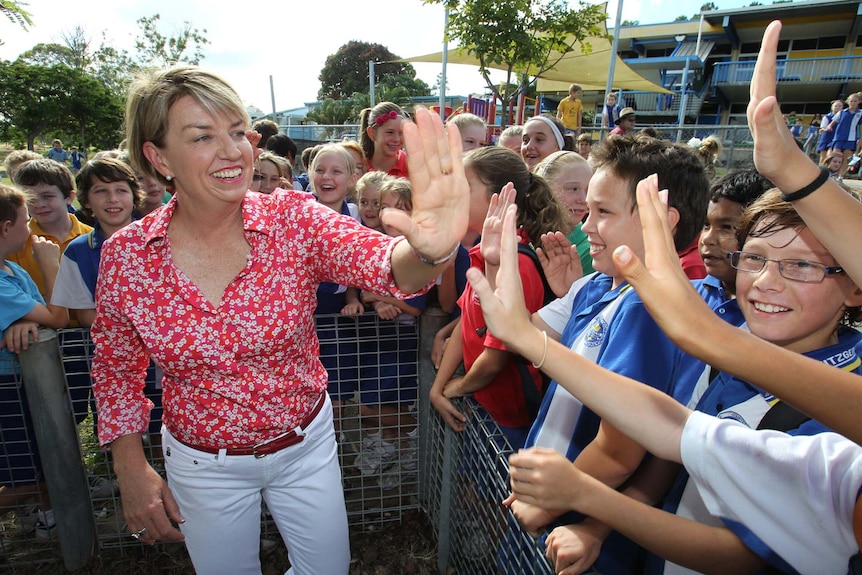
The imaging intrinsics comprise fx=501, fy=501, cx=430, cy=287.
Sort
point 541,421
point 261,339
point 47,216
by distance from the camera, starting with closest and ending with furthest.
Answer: point 261,339 → point 541,421 → point 47,216

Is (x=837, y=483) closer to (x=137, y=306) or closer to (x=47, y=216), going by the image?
(x=137, y=306)

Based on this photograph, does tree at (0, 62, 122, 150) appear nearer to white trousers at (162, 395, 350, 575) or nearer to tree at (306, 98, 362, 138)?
tree at (306, 98, 362, 138)

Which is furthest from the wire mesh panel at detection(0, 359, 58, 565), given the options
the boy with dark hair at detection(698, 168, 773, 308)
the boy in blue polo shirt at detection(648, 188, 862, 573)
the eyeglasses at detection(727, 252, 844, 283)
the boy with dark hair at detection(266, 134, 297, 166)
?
the boy with dark hair at detection(266, 134, 297, 166)

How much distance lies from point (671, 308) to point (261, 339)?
3.90 ft

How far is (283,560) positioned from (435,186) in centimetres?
240

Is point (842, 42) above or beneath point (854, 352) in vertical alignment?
above

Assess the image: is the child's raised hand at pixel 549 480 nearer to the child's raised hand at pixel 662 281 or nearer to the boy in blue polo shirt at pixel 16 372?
the child's raised hand at pixel 662 281

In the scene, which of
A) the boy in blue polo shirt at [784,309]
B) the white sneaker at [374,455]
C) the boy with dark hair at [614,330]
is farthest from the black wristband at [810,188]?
the white sneaker at [374,455]

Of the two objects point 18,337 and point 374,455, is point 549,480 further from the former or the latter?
point 18,337

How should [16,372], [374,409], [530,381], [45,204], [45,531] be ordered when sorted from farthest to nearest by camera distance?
1. [45,204]
2. [374,409]
3. [45,531]
4. [16,372]
5. [530,381]

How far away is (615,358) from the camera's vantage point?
4.30ft

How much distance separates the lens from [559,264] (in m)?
2.18

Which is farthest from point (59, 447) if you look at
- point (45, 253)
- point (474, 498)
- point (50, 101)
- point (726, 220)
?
point (50, 101)

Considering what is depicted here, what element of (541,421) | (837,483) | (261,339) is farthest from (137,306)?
(837,483)
